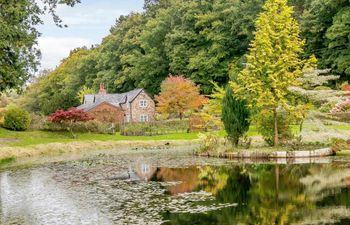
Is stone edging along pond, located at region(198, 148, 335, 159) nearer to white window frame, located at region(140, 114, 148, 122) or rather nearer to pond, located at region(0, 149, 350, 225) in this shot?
pond, located at region(0, 149, 350, 225)

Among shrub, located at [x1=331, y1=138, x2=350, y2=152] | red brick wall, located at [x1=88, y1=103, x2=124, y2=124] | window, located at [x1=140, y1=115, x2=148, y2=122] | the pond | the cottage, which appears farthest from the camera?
window, located at [x1=140, y1=115, x2=148, y2=122]

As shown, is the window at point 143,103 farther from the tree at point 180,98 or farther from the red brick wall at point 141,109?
the tree at point 180,98

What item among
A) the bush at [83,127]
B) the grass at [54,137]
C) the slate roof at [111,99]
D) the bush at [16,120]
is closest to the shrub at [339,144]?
the grass at [54,137]

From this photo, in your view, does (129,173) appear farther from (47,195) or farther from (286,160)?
(286,160)

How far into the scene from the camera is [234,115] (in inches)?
1336

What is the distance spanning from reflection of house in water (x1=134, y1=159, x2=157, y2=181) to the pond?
2.2 inches

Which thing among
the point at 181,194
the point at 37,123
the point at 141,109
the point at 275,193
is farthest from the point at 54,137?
the point at 275,193

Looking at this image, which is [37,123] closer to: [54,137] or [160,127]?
[54,137]

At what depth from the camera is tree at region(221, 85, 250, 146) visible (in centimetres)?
3375

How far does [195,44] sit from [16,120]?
41993 mm

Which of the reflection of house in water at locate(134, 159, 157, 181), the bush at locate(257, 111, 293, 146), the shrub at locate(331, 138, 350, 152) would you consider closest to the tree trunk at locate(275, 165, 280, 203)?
the reflection of house in water at locate(134, 159, 157, 181)

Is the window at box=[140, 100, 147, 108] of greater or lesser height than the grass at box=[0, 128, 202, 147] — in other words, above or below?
above

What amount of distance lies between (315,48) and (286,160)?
146 ft

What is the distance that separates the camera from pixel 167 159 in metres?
32.3
